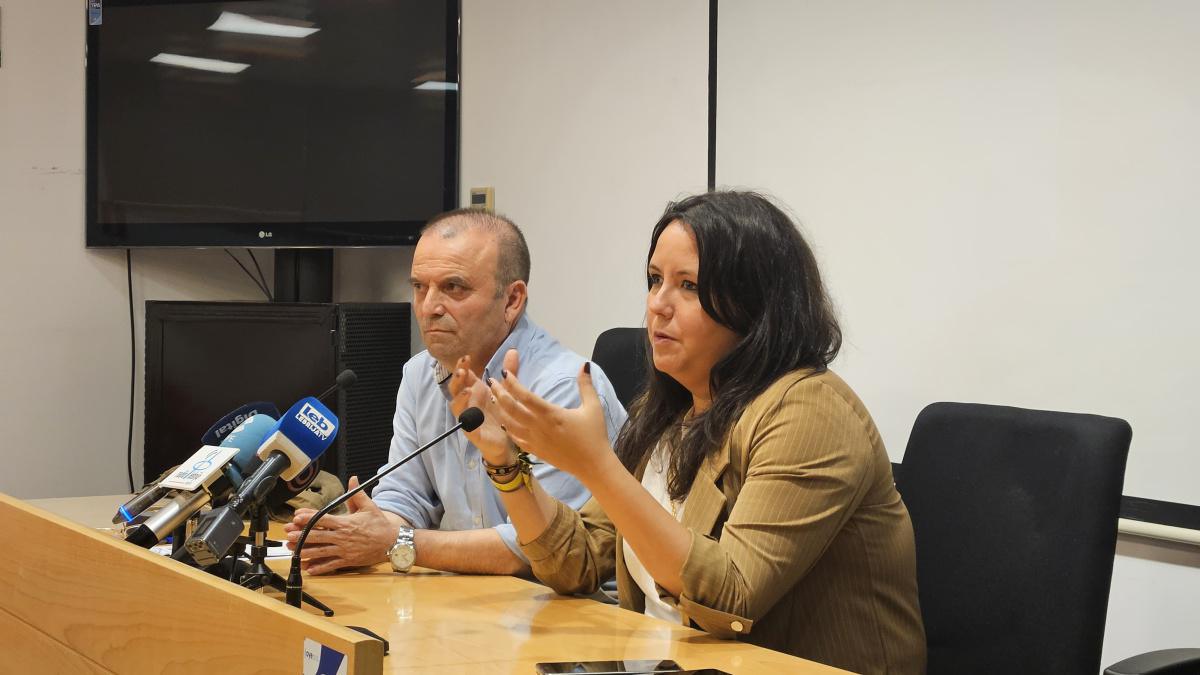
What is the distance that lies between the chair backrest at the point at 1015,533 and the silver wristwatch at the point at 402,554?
850 mm

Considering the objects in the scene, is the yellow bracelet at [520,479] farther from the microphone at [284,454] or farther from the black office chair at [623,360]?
the black office chair at [623,360]

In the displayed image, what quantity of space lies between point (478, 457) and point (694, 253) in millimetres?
767

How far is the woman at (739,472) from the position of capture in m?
1.52

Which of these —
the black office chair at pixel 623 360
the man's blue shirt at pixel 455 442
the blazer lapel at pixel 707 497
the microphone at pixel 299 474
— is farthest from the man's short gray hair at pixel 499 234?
the blazer lapel at pixel 707 497

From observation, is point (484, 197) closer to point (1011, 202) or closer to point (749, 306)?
point (1011, 202)

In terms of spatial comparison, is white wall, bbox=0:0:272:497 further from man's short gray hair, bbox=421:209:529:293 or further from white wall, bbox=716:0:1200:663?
white wall, bbox=716:0:1200:663

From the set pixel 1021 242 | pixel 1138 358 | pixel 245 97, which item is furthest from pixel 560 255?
pixel 1138 358

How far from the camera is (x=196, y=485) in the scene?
1562 millimetres

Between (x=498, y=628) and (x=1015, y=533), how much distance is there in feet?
2.65

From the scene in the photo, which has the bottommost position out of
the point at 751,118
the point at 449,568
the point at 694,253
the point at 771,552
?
the point at 449,568

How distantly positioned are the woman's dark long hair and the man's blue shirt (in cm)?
54

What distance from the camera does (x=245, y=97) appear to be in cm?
412

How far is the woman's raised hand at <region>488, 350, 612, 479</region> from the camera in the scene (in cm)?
150

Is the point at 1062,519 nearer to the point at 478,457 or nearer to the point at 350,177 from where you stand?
the point at 478,457
